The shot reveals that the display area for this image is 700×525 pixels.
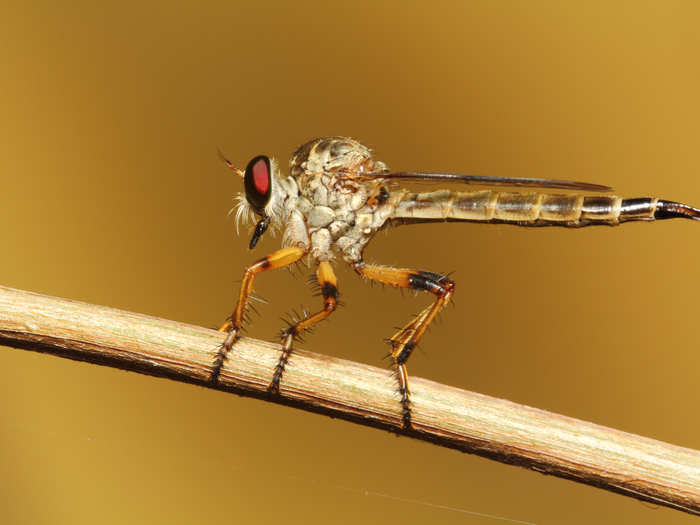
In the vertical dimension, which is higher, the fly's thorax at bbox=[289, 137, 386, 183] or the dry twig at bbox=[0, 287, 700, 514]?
the fly's thorax at bbox=[289, 137, 386, 183]

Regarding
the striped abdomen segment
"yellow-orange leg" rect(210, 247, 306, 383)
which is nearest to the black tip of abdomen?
the striped abdomen segment

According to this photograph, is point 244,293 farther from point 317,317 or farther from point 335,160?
point 335,160

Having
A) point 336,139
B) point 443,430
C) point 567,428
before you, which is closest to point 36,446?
point 336,139

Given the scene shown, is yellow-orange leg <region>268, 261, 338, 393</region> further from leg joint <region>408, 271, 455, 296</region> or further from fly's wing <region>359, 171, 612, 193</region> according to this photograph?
fly's wing <region>359, 171, 612, 193</region>

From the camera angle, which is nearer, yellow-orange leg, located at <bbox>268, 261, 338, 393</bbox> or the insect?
yellow-orange leg, located at <bbox>268, 261, 338, 393</bbox>

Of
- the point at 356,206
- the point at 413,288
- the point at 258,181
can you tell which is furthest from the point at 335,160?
the point at 413,288

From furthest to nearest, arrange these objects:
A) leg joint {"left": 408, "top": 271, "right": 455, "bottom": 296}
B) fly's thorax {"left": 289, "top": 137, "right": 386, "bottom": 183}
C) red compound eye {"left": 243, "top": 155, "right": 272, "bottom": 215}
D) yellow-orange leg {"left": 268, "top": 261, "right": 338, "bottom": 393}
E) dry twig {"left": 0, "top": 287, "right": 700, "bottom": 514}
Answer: fly's thorax {"left": 289, "top": 137, "right": 386, "bottom": 183} → red compound eye {"left": 243, "top": 155, "right": 272, "bottom": 215} → leg joint {"left": 408, "top": 271, "right": 455, "bottom": 296} → yellow-orange leg {"left": 268, "top": 261, "right": 338, "bottom": 393} → dry twig {"left": 0, "top": 287, "right": 700, "bottom": 514}

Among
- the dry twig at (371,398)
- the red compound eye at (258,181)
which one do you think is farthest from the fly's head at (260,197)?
the dry twig at (371,398)
